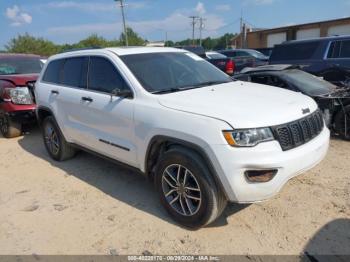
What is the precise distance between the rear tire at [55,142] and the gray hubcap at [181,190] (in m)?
2.51

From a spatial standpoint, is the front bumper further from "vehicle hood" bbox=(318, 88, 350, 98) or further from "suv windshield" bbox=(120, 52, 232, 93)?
"vehicle hood" bbox=(318, 88, 350, 98)

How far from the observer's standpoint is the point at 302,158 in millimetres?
2994

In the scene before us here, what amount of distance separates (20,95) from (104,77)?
359 cm

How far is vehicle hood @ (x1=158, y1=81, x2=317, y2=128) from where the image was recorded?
2.87 metres

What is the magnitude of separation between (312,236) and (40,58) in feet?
27.2

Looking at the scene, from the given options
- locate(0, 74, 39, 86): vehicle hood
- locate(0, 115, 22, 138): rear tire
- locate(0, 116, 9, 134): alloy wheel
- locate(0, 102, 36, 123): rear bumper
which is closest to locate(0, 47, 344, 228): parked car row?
locate(0, 102, 36, 123): rear bumper

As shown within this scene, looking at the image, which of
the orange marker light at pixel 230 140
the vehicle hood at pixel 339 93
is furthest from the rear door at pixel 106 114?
the vehicle hood at pixel 339 93

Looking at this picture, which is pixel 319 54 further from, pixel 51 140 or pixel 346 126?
pixel 51 140

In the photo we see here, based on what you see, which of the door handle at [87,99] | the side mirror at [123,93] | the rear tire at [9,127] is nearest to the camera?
the side mirror at [123,93]

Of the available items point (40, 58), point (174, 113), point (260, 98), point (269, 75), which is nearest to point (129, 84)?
point (174, 113)

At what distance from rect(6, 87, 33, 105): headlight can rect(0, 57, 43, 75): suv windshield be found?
1.47 meters

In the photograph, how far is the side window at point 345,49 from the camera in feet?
27.3

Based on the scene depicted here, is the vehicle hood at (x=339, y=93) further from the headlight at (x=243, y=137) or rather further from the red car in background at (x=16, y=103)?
the red car in background at (x=16, y=103)

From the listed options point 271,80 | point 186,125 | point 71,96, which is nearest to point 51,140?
point 71,96
